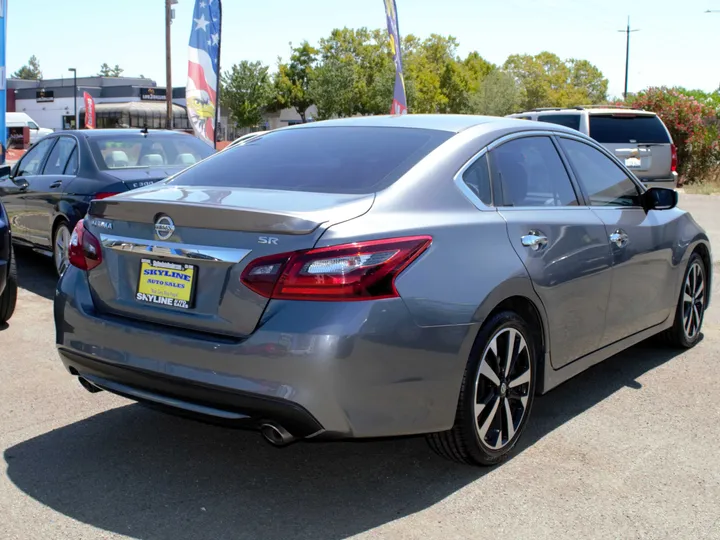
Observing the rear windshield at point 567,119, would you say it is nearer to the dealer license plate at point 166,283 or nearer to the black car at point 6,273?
the black car at point 6,273

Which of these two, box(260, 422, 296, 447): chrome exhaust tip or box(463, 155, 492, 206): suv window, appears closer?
box(260, 422, 296, 447): chrome exhaust tip

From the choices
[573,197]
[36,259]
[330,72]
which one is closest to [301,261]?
[573,197]

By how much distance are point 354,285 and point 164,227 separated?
899 mm

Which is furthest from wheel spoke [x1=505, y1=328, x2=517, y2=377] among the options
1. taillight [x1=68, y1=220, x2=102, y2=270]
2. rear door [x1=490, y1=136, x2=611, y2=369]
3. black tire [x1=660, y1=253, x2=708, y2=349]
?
black tire [x1=660, y1=253, x2=708, y2=349]

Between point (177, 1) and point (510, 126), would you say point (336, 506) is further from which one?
point (177, 1)

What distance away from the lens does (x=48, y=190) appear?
888 cm

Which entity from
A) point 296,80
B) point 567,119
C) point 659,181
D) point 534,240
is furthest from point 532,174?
point 296,80

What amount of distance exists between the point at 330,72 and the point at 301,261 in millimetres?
74474

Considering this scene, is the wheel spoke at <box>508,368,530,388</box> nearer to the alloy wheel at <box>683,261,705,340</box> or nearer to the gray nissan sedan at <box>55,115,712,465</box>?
the gray nissan sedan at <box>55,115,712,465</box>

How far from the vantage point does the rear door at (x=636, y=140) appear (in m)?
14.3

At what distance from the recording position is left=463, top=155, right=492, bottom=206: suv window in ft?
13.1

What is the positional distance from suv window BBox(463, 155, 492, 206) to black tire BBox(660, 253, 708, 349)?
243 cm

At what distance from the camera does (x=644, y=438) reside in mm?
4410

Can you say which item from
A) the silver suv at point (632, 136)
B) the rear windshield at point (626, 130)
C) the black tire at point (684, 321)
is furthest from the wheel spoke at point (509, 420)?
the rear windshield at point (626, 130)
